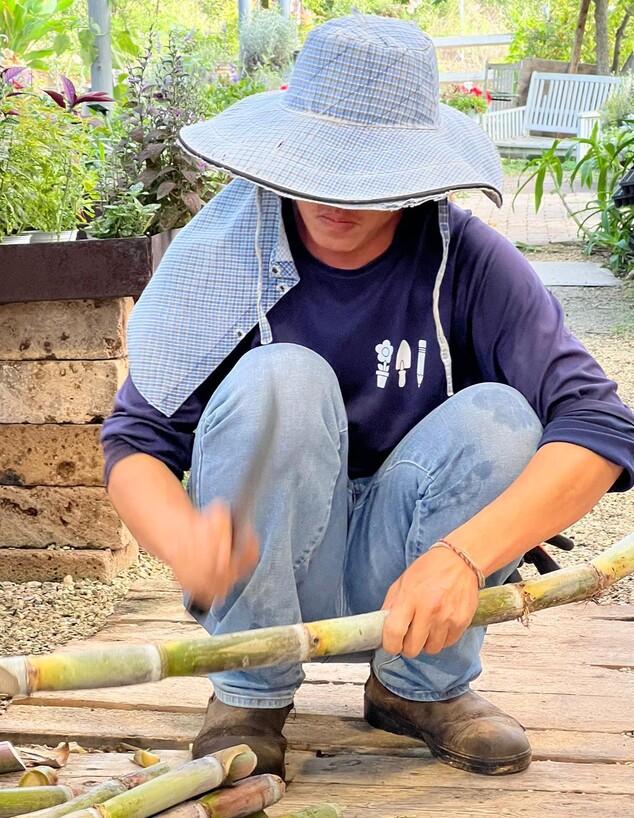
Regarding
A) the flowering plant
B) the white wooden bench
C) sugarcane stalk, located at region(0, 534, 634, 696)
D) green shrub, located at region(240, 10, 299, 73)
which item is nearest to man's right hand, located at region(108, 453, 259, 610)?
sugarcane stalk, located at region(0, 534, 634, 696)

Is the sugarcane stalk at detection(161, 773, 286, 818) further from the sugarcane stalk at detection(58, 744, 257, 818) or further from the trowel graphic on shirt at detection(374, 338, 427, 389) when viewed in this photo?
the trowel graphic on shirt at detection(374, 338, 427, 389)

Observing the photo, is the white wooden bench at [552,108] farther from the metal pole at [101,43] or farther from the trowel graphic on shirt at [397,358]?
the trowel graphic on shirt at [397,358]

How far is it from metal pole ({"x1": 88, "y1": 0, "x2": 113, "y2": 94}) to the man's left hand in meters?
2.96

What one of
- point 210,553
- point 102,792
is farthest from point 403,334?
point 102,792

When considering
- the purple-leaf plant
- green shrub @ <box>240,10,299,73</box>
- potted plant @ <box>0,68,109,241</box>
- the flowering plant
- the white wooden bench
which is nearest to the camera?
potted plant @ <box>0,68,109,241</box>

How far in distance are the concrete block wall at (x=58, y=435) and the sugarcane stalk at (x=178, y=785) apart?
3.86ft

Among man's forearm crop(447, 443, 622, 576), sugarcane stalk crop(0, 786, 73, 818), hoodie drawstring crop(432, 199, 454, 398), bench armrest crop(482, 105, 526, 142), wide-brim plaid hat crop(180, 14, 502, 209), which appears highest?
wide-brim plaid hat crop(180, 14, 502, 209)

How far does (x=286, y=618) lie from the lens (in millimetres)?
1622

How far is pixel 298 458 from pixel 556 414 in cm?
37

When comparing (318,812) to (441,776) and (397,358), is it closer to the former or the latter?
(441,776)

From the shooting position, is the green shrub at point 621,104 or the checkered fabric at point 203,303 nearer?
the checkered fabric at point 203,303

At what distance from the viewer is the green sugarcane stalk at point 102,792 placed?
139 cm

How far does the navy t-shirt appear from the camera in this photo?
1.67 meters

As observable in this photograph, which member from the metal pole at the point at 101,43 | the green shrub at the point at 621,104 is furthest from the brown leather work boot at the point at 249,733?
the green shrub at the point at 621,104
